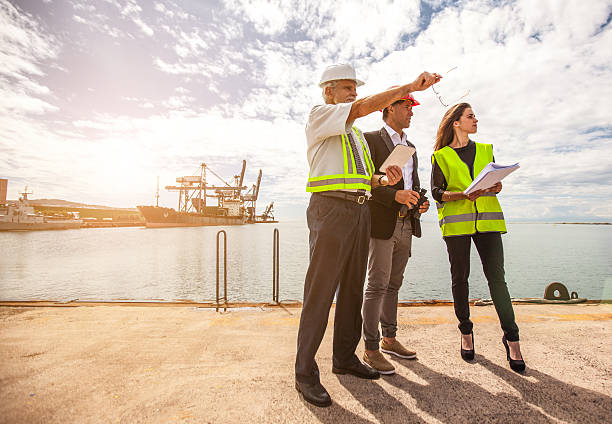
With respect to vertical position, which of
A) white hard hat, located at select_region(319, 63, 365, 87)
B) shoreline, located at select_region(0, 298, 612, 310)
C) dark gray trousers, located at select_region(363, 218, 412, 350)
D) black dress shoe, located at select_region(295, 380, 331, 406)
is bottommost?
shoreline, located at select_region(0, 298, 612, 310)

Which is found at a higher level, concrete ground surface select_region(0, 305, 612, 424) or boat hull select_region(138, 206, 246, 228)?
boat hull select_region(138, 206, 246, 228)

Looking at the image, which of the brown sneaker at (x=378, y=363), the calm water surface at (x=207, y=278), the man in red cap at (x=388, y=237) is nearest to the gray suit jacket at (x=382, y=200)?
the man in red cap at (x=388, y=237)

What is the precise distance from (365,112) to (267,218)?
310 ft

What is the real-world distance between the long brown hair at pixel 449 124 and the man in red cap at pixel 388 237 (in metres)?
0.27

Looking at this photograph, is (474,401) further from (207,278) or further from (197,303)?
(207,278)

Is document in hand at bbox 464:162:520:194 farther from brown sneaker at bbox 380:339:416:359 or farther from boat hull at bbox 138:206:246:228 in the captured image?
boat hull at bbox 138:206:246:228

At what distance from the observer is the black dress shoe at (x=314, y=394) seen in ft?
4.90

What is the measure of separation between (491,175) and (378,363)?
1.30m

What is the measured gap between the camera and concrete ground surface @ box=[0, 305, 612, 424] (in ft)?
4.66

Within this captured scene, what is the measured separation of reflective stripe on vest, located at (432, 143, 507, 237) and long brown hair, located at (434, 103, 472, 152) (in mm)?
103

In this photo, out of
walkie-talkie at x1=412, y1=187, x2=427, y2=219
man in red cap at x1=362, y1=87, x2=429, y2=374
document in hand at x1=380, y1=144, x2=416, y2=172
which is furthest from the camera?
walkie-talkie at x1=412, y1=187, x2=427, y2=219

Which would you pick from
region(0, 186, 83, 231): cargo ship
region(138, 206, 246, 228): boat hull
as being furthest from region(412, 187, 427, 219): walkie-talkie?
region(0, 186, 83, 231): cargo ship

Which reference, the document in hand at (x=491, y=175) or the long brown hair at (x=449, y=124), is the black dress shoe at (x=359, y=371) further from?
the long brown hair at (x=449, y=124)

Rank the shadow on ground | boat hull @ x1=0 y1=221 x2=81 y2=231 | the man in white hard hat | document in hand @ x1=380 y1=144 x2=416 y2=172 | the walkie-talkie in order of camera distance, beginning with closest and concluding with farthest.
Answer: the shadow on ground → the man in white hard hat → document in hand @ x1=380 y1=144 x2=416 y2=172 → the walkie-talkie → boat hull @ x1=0 y1=221 x2=81 y2=231
